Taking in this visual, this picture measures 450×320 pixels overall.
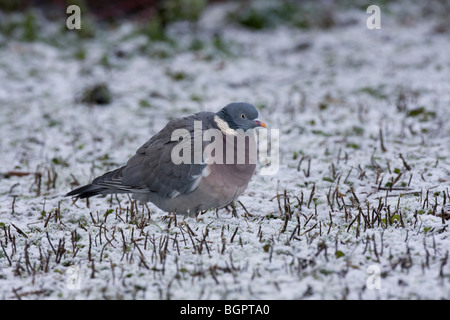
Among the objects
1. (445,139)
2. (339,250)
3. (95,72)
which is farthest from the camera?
(95,72)

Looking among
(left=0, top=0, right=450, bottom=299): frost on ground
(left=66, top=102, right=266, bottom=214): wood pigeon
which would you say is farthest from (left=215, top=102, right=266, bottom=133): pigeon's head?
(left=0, top=0, right=450, bottom=299): frost on ground

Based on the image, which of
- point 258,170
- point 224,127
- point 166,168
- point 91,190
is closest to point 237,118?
point 224,127

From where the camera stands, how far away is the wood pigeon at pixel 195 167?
13.6 feet

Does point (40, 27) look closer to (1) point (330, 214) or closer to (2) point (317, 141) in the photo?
(2) point (317, 141)

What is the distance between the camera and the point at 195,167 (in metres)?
4.13

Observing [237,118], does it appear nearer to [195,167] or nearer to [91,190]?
[195,167]

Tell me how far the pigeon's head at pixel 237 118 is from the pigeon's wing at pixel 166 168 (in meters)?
0.14

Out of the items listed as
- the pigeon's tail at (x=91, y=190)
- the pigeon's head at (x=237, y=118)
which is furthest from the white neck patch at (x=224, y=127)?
the pigeon's tail at (x=91, y=190)

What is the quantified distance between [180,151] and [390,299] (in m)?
1.95

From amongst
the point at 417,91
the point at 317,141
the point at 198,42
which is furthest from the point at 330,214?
the point at 198,42

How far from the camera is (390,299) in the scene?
2.95m

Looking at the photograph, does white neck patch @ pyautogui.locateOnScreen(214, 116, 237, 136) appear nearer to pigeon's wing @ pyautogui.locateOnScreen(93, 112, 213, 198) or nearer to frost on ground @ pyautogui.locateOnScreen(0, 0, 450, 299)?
pigeon's wing @ pyautogui.locateOnScreen(93, 112, 213, 198)

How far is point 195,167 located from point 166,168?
0.29 m

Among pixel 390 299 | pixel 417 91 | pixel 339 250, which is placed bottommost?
pixel 390 299
